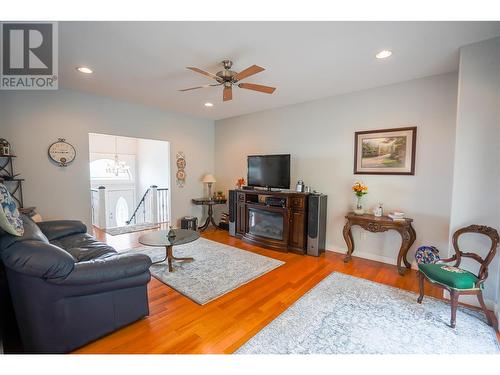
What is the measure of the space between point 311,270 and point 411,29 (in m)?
2.94

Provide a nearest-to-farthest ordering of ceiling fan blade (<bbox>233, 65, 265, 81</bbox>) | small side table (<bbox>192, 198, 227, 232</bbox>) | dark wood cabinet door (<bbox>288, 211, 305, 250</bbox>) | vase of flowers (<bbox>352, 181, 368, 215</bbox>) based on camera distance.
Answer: ceiling fan blade (<bbox>233, 65, 265, 81</bbox>), vase of flowers (<bbox>352, 181, 368, 215</bbox>), dark wood cabinet door (<bbox>288, 211, 305, 250</bbox>), small side table (<bbox>192, 198, 227, 232</bbox>)

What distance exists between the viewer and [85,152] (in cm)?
405

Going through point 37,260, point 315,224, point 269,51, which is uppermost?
point 269,51

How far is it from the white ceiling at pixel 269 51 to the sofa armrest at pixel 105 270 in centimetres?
203

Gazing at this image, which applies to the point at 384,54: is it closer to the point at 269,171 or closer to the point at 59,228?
the point at 269,171

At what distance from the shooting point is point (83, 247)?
2.74m

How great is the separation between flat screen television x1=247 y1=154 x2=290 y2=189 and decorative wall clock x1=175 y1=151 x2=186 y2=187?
5.54 ft

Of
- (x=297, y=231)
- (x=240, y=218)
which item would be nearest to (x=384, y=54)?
(x=297, y=231)

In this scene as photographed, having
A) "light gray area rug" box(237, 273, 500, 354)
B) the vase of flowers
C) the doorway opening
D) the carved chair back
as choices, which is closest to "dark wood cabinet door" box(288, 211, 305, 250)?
the vase of flowers

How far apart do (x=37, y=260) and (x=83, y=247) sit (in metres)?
1.33

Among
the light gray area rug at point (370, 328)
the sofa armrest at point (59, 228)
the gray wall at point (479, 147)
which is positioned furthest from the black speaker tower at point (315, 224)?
the sofa armrest at point (59, 228)

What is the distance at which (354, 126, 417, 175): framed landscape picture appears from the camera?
333 centimetres

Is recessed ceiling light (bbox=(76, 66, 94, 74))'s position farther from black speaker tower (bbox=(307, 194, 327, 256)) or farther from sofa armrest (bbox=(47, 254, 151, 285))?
black speaker tower (bbox=(307, 194, 327, 256))
